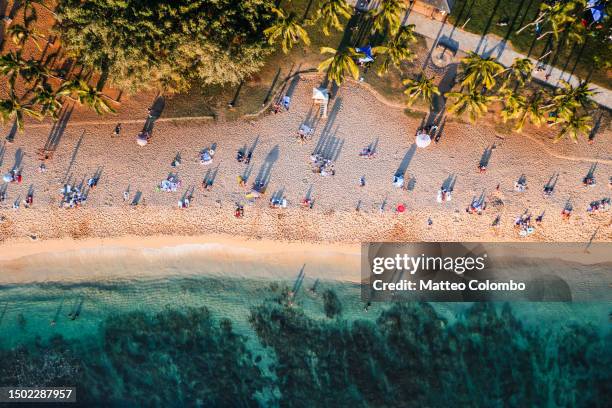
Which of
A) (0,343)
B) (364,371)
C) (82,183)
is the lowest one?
(0,343)

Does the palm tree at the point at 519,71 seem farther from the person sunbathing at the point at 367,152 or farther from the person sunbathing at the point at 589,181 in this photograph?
the person sunbathing at the point at 367,152

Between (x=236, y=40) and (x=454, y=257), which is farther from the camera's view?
(x=454, y=257)

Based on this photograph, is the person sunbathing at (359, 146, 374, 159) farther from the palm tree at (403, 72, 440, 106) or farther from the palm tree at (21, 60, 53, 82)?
the palm tree at (21, 60, 53, 82)

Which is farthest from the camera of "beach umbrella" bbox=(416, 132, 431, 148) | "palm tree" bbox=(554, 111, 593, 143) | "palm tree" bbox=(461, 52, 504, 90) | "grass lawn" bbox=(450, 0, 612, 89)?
"grass lawn" bbox=(450, 0, 612, 89)

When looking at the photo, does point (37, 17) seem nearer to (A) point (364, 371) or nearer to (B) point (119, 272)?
(B) point (119, 272)

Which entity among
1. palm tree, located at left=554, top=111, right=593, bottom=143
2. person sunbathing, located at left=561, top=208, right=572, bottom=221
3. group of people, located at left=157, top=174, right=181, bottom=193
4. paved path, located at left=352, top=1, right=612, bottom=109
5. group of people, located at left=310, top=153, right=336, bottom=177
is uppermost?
paved path, located at left=352, top=1, right=612, bottom=109

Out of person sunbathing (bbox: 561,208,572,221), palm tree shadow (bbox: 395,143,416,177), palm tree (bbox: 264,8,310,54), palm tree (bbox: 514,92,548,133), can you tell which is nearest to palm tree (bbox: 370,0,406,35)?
palm tree (bbox: 264,8,310,54)

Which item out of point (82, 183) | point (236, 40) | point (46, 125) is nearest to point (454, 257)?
point (236, 40)
